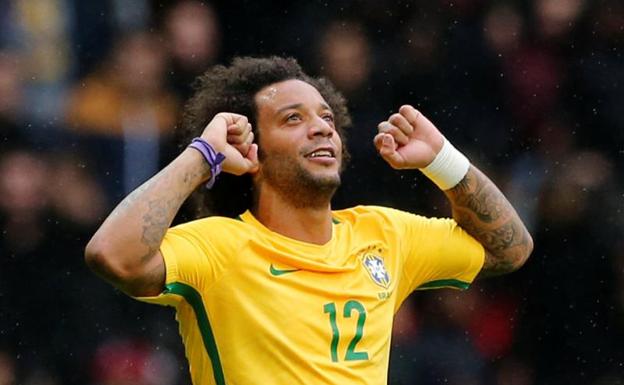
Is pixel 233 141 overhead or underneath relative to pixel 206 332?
overhead

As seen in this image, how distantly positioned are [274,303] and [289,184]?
45cm

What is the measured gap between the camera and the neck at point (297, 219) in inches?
157

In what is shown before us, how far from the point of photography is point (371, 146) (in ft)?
20.3

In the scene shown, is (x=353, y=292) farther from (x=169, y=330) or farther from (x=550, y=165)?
(x=550, y=165)

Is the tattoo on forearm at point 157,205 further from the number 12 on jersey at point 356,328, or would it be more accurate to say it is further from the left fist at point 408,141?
the left fist at point 408,141

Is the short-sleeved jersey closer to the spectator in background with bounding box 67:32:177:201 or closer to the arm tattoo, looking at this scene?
the arm tattoo

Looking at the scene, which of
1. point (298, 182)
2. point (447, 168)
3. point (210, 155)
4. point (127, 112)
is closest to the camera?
point (210, 155)

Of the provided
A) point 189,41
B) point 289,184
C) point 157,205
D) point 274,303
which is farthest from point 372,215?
point 189,41

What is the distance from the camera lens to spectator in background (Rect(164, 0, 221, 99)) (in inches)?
233

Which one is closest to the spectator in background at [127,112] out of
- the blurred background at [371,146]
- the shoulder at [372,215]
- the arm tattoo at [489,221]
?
the blurred background at [371,146]

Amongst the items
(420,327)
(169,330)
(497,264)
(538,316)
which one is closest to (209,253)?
(497,264)

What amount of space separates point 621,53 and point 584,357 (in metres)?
1.57

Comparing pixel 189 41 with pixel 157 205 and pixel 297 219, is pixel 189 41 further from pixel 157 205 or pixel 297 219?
pixel 157 205

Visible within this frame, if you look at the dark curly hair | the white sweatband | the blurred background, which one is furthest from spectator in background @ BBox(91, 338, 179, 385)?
the white sweatband
